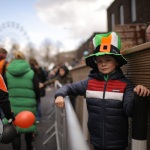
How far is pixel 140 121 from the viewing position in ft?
8.00

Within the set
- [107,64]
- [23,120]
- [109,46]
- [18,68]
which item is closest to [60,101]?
[107,64]

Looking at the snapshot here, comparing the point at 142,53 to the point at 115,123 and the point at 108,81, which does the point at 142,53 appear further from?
the point at 115,123

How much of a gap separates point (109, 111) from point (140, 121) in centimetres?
45

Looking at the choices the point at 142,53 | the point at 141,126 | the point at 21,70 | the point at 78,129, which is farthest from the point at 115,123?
the point at 21,70

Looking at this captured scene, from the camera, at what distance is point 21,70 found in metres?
5.41

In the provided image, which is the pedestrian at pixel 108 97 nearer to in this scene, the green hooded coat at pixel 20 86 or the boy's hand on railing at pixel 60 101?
the boy's hand on railing at pixel 60 101

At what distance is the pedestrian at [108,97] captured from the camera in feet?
9.29

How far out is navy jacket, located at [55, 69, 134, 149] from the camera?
2830 mm

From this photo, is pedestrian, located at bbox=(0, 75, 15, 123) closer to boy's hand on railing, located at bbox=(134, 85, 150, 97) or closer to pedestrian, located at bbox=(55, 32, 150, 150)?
pedestrian, located at bbox=(55, 32, 150, 150)

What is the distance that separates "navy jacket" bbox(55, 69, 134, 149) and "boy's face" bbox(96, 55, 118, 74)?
0.17ft

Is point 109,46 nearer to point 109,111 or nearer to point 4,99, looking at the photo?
point 109,111

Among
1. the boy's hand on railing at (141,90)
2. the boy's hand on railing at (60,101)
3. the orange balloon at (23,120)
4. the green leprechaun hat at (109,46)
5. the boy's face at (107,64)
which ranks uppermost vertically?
the green leprechaun hat at (109,46)

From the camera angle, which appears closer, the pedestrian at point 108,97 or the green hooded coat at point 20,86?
the pedestrian at point 108,97

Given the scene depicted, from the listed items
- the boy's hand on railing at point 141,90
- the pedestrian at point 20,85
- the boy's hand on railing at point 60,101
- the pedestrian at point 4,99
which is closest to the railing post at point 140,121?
the boy's hand on railing at point 141,90
